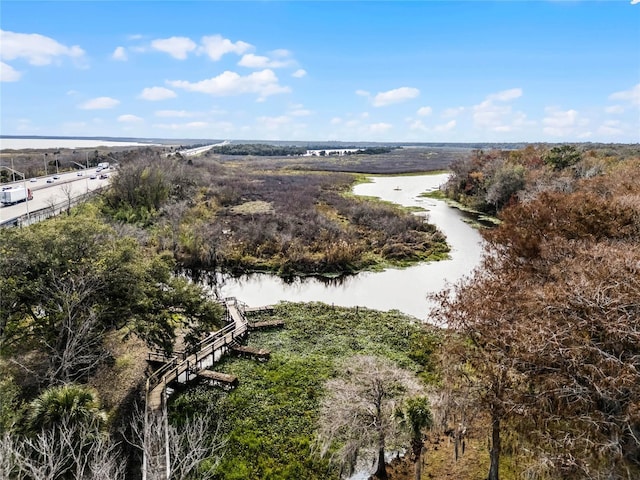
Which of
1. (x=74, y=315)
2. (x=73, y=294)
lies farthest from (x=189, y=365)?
(x=73, y=294)

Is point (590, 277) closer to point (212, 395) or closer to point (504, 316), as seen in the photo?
point (504, 316)

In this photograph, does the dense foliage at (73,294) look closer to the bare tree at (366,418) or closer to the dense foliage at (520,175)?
the bare tree at (366,418)

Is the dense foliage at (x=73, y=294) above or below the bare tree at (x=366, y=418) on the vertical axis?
above

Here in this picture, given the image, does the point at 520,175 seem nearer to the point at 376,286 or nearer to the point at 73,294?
the point at 376,286

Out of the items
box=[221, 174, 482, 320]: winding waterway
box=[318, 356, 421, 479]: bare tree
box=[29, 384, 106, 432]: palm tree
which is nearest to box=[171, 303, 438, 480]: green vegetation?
box=[318, 356, 421, 479]: bare tree

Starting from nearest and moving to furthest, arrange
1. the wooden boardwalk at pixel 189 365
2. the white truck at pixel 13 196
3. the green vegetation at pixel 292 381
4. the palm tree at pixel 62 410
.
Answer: the palm tree at pixel 62 410 < the green vegetation at pixel 292 381 < the wooden boardwalk at pixel 189 365 < the white truck at pixel 13 196

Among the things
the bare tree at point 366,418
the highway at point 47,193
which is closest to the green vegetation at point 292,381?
the bare tree at point 366,418

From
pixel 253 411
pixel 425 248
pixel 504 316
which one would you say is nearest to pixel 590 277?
pixel 504 316
